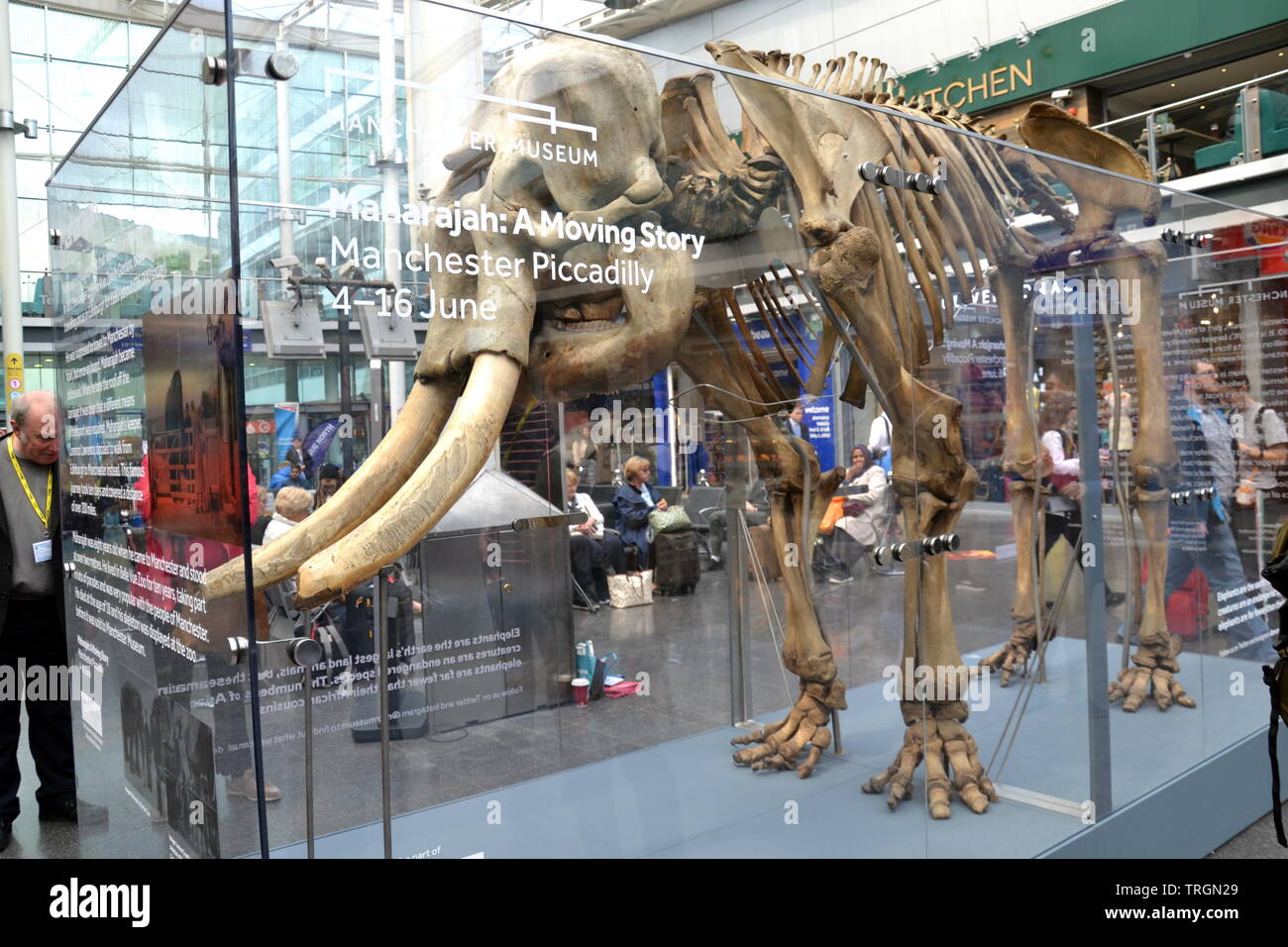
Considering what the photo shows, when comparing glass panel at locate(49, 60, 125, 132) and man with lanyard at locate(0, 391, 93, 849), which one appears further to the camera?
glass panel at locate(49, 60, 125, 132)

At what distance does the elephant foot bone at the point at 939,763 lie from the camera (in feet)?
12.6

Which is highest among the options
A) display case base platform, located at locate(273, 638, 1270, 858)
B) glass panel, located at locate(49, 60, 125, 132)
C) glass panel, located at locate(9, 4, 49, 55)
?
glass panel, located at locate(9, 4, 49, 55)

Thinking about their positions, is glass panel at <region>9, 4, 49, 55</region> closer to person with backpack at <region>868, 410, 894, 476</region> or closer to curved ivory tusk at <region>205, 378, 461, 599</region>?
person with backpack at <region>868, 410, 894, 476</region>

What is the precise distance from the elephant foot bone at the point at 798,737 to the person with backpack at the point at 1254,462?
2.79 meters

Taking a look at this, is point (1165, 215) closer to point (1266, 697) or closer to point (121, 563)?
point (1266, 697)

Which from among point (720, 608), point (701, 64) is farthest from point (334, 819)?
point (701, 64)

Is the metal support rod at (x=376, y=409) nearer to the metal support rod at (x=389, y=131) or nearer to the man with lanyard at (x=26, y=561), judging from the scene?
the metal support rod at (x=389, y=131)

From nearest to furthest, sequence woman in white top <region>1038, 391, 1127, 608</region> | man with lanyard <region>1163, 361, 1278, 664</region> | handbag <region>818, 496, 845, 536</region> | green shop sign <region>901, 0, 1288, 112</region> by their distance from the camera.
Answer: handbag <region>818, 496, 845, 536</region>
woman in white top <region>1038, 391, 1127, 608</region>
man with lanyard <region>1163, 361, 1278, 664</region>
green shop sign <region>901, 0, 1288, 112</region>

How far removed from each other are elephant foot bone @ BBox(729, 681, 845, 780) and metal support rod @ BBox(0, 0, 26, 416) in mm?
7426

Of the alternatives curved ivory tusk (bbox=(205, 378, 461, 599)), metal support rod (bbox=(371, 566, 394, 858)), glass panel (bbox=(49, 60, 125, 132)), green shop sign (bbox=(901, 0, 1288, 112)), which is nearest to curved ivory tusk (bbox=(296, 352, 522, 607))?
curved ivory tusk (bbox=(205, 378, 461, 599))

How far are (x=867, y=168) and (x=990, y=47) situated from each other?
12.1m

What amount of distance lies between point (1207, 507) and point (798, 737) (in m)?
2.79

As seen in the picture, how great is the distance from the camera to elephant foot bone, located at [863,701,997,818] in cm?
383

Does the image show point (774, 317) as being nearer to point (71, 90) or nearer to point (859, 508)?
point (859, 508)
